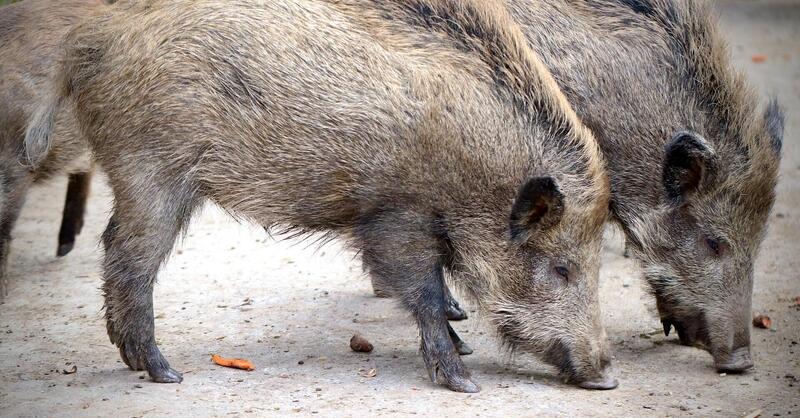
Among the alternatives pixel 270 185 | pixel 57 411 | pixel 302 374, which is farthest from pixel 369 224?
pixel 57 411

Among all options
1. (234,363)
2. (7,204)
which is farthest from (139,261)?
(7,204)

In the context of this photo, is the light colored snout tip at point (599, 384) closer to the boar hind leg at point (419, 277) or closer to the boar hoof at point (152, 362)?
the boar hind leg at point (419, 277)

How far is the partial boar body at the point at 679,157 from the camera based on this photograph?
5867mm

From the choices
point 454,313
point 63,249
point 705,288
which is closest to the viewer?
point 705,288

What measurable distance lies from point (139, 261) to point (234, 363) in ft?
2.49

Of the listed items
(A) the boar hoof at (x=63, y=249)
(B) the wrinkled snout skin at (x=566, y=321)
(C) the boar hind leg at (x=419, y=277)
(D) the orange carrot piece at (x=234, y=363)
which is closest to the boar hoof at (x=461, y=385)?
(C) the boar hind leg at (x=419, y=277)

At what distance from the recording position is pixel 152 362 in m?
5.34

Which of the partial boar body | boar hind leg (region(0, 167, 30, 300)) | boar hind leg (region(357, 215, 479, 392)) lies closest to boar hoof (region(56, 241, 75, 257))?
boar hind leg (region(0, 167, 30, 300))

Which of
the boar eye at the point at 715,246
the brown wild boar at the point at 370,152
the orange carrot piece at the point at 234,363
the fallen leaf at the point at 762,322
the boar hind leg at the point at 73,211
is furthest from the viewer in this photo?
the boar hind leg at the point at 73,211

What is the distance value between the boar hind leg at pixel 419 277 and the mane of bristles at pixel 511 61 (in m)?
0.81

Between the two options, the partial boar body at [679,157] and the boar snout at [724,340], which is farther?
the partial boar body at [679,157]

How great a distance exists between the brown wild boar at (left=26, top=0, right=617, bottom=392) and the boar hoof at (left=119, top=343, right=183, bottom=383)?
10mm

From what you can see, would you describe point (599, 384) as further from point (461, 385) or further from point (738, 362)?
point (738, 362)

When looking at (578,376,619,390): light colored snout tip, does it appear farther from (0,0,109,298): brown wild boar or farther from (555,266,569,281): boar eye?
(0,0,109,298): brown wild boar
